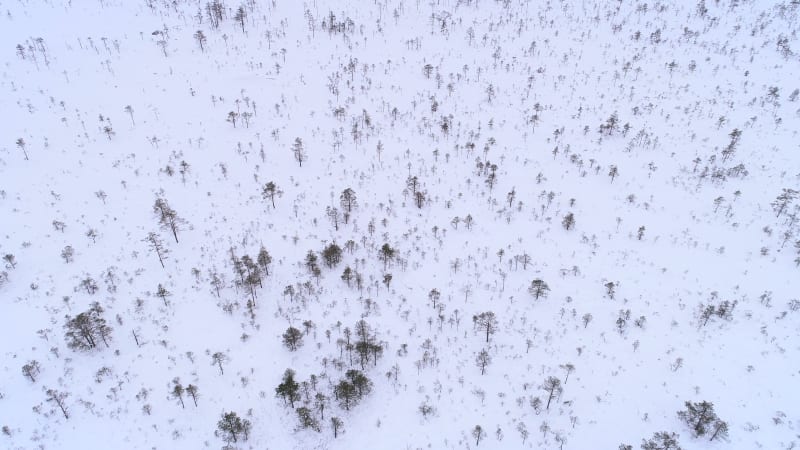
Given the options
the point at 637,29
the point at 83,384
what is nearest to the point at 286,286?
the point at 83,384

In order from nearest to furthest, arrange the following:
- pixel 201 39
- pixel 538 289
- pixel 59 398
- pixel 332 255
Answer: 1. pixel 59 398
2. pixel 538 289
3. pixel 332 255
4. pixel 201 39

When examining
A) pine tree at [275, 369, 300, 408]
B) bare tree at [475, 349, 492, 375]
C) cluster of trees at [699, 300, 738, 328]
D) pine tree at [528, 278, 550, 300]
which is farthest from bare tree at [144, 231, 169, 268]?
cluster of trees at [699, 300, 738, 328]

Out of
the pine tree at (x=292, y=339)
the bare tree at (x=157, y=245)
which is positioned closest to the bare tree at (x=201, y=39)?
the bare tree at (x=157, y=245)

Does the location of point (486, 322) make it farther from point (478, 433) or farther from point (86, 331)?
point (86, 331)

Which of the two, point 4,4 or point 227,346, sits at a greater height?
point 4,4

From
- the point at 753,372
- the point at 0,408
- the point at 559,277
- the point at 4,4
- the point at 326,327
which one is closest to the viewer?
the point at 0,408

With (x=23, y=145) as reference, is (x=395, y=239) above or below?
below

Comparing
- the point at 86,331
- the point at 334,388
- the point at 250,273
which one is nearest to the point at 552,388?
the point at 334,388

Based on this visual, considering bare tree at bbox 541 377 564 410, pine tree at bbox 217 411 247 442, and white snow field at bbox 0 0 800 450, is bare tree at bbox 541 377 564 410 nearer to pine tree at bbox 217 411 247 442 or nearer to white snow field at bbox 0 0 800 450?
white snow field at bbox 0 0 800 450

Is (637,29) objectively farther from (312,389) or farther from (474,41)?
(312,389)
